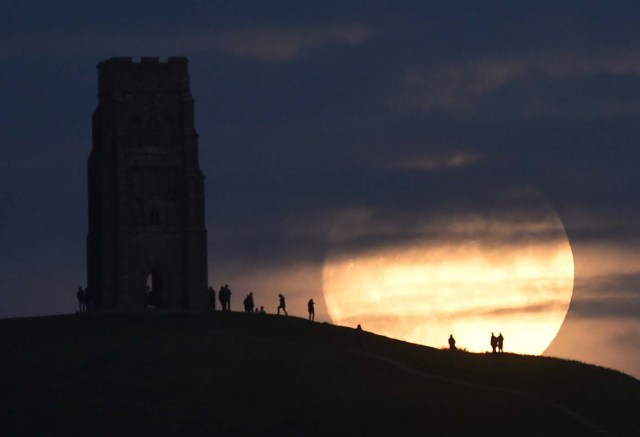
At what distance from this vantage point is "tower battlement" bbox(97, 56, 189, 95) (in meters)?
137

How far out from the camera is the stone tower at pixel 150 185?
447 feet

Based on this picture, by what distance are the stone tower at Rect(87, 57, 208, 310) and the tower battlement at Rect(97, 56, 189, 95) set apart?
6cm

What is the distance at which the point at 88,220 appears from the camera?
141375 mm

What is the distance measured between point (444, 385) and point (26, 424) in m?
18.5

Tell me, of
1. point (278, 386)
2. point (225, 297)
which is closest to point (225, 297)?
point (225, 297)

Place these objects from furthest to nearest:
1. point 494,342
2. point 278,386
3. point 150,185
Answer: point 150,185, point 494,342, point 278,386

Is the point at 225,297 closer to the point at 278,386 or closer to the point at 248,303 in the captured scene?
the point at 248,303

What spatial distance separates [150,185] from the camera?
13675cm

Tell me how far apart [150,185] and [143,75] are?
6427mm

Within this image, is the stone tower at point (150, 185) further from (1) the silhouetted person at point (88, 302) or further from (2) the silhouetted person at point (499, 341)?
(2) the silhouetted person at point (499, 341)

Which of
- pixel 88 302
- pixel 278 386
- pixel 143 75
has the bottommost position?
pixel 278 386

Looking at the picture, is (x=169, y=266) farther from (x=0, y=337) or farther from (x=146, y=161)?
(x=0, y=337)

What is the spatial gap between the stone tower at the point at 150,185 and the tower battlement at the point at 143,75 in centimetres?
6

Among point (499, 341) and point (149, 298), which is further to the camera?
point (149, 298)
